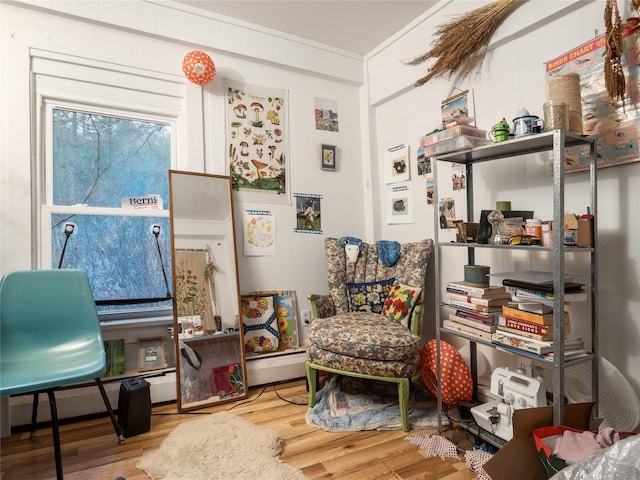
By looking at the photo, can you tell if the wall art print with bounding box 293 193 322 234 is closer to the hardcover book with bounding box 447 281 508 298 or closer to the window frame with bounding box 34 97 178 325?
the window frame with bounding box 34 97 178 325

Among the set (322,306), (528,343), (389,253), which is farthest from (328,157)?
(528,343)

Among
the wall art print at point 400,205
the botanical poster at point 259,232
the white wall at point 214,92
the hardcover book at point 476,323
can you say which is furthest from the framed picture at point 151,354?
the wall art print at point 400,205

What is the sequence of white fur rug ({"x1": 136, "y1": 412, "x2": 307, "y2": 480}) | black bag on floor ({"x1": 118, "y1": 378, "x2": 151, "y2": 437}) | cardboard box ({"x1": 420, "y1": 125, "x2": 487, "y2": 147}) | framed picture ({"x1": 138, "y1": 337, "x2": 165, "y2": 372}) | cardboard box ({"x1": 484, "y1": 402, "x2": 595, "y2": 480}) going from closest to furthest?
cardboard box ({"x1": 484, "y1": 402, "x2": 595, "y2": 480}) → white fur rug ({"x1": 136, "y1": 412, "x2": 307, "y2": 480}) → cardboard box ({"x1": 420, "y1": 125, "x2": 487, "y2": 147}) → black bag on floor ({"x1": 118, "y1": 378, "x2": 151, "y2": 437}) → framed picture ({"x1": 138, "y1": 337, "x2": 165, "y2": 372})

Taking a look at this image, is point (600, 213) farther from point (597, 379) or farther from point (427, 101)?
point (427, 101)

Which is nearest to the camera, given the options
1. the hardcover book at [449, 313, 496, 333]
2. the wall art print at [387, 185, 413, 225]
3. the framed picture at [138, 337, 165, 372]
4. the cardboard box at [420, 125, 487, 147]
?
the hardcover book at [449, 313, 496, 333]

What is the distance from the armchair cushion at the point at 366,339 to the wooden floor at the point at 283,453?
411 mm

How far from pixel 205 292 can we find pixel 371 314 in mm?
1133

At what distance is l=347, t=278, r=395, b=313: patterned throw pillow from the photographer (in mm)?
2545

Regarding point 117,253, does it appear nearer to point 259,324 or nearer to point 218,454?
point 259,324

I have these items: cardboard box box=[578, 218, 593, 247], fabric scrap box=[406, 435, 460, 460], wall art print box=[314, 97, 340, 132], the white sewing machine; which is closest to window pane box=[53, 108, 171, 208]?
wall art print box=[314, 97, 340, 132]

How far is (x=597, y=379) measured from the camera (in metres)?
1.54

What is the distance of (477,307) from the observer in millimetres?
1734

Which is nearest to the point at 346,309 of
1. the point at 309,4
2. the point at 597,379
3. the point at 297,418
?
the point at 297,418

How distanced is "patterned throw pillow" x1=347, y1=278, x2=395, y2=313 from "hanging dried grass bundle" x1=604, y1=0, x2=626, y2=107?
1.56m
